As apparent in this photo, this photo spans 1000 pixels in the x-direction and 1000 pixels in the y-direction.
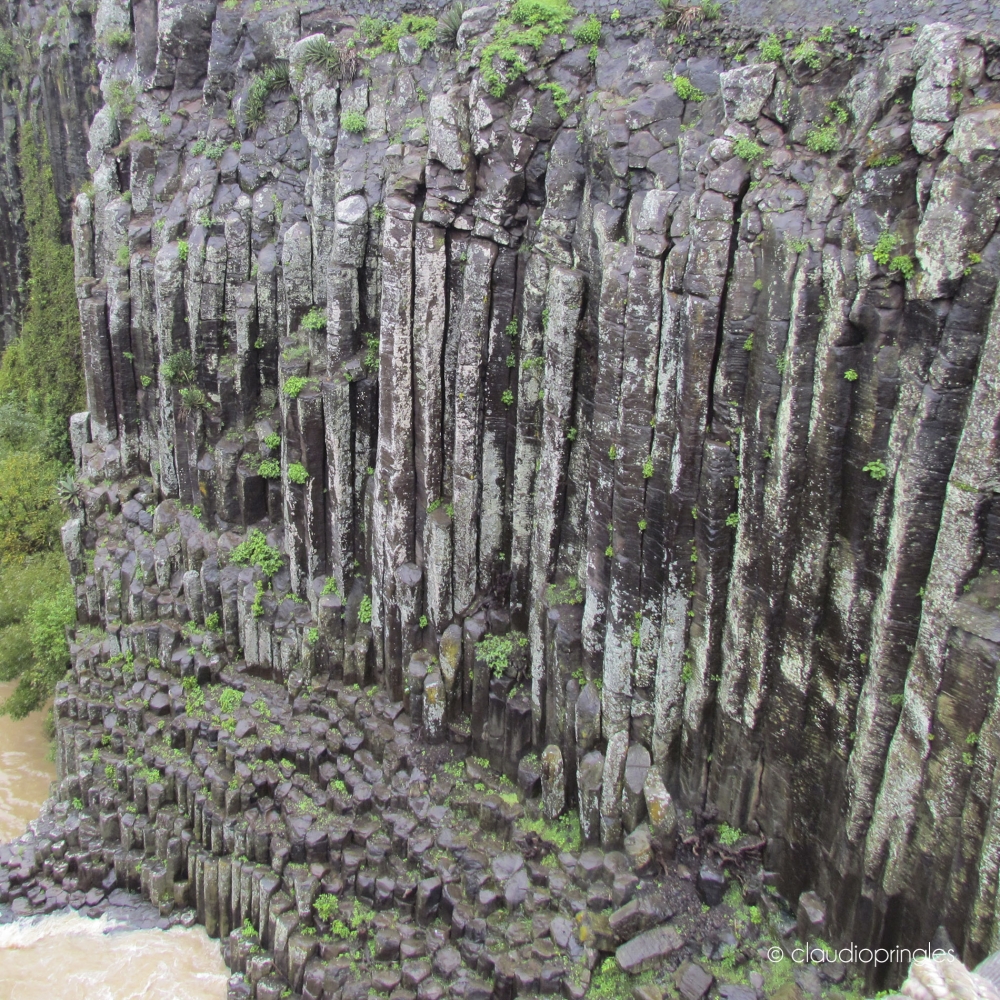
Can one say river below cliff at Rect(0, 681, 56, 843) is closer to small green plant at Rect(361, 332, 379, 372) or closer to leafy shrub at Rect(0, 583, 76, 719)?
leafy shrub at Rect(0, 583, 76, 719)

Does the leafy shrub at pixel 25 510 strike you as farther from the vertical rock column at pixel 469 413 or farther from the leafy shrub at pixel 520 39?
the leafy shrub at pixel 520 39

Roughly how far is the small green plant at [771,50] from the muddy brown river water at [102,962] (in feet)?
61.5

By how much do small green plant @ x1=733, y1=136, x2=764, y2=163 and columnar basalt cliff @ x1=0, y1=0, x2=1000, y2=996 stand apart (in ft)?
0.21

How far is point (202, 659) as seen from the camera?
75.8 feet

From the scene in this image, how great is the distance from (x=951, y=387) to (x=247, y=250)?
55.1 feet

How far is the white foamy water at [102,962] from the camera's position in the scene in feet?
60.4

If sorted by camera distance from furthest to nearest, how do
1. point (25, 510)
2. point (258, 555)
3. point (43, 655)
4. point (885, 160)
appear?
point (25, 510)
point (43, 655)
point (258, 555)
point (885, 160)

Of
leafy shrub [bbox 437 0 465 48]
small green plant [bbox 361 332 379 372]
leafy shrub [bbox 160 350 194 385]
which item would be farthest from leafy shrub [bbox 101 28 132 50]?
small green plant [bbox 361 332 379 372]

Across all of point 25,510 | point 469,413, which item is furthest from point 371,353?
point 25,510

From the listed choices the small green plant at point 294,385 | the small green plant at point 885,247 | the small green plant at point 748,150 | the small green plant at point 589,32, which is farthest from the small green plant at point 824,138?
the small green plant at point 294,385

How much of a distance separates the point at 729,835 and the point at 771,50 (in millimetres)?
12483

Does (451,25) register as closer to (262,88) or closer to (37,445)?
(262,88)

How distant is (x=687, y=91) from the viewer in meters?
16.0

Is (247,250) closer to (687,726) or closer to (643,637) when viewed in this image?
(643,637)
